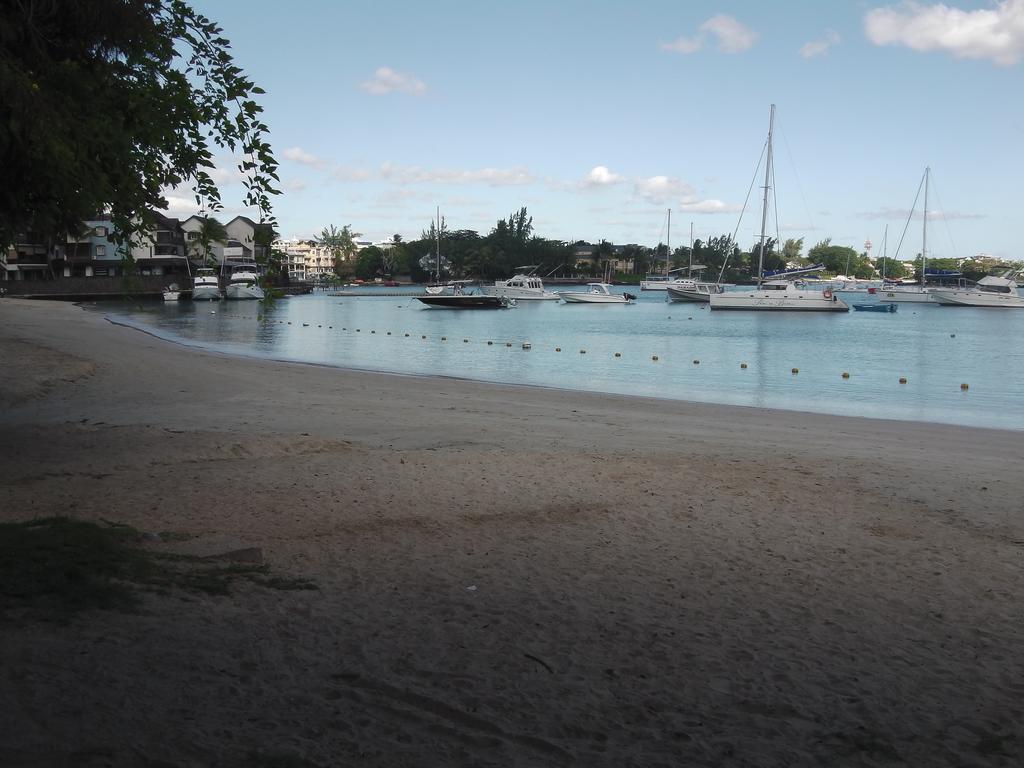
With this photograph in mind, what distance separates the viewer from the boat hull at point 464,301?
78.2m

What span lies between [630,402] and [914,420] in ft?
19.6

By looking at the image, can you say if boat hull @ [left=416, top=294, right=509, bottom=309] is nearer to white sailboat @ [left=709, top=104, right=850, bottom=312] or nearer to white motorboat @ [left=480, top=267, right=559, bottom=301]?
white motorboat @ [left=480, top=267, right=559, bottom=301]

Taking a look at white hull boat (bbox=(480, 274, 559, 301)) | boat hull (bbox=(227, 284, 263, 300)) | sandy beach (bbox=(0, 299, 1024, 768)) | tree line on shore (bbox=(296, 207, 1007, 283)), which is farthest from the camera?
tree line on shore (bbox=(296, 207, 1007, 283))

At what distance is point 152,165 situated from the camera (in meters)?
8.15

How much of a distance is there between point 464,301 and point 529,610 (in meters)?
74.1

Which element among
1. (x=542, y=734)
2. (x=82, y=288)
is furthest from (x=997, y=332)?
(x=82, y=288)

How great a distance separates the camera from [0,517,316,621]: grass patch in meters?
4.50

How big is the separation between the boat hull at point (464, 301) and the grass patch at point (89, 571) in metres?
72.0

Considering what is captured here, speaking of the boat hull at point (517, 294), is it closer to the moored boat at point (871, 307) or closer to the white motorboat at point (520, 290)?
the white motorboat at point (520, 290)

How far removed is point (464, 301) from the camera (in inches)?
3100

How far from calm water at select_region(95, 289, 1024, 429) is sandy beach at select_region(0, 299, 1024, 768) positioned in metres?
2.69

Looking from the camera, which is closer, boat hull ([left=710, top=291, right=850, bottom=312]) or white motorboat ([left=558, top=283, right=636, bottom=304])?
boat hull ([left=710, top=291, right=850, bottom=312])

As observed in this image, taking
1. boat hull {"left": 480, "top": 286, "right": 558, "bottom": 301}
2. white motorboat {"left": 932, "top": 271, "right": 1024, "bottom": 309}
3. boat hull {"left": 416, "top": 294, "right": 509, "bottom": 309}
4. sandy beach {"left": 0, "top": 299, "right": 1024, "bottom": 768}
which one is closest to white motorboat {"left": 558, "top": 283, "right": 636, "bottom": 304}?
boat hull {"left": 480, "top": 286, "right": 558, "bottom": 301}

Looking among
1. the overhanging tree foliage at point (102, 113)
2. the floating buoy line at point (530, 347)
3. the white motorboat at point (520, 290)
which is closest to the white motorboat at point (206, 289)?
the floating buoy line at point (530, 347)
